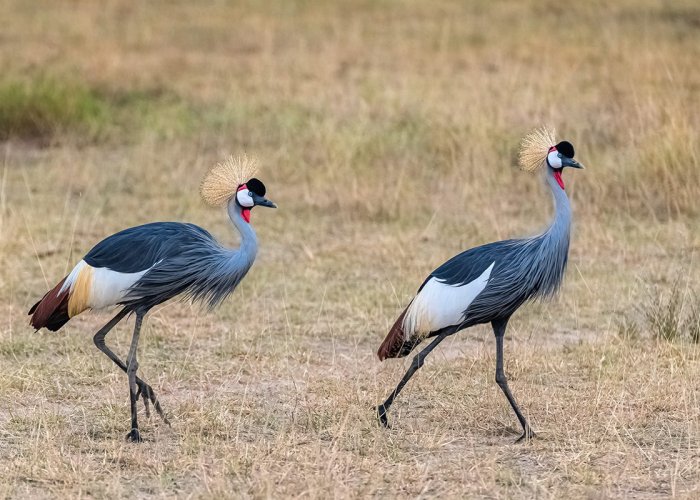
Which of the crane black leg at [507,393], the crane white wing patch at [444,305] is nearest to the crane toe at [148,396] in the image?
the crane white wing patch at [444,305]

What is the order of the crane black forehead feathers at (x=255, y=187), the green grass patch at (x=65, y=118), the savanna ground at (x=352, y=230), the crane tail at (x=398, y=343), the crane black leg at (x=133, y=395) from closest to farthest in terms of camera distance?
the savanna ground at (x=352, y=230)
the crane black leg at (x=133, y=395)
the crane tail at (x=398, y=343)
the crane black forehead feathers at (x=255, y=187)
the green grass patch at (x=65, y=118)

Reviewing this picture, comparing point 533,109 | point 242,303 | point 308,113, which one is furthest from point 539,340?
point 308,113

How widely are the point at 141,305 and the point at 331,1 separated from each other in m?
11.7

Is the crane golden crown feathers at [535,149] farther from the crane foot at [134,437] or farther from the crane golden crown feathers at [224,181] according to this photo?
the crane foot at [134,437]

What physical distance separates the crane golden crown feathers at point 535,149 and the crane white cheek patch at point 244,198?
1.00 m

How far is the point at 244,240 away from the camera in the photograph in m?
4.83

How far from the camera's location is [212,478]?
4145 mm

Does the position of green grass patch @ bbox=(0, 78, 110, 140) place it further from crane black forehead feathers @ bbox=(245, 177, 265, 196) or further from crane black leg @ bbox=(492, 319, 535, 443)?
crane black leg @ bbox=(492, 319, 535, 443)

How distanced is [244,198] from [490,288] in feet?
3.14

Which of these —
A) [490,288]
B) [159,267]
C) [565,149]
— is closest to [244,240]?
[159,267]

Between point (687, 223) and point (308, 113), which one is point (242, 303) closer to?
point (687, 223)

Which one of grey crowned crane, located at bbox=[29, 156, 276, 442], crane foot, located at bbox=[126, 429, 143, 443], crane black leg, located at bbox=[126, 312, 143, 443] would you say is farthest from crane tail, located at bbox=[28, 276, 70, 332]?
crane foot, located at bbox=[126, 429, 143, 443]

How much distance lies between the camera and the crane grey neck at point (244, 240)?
15.8 ft

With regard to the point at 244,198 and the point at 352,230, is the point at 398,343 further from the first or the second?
the point at 352,230
